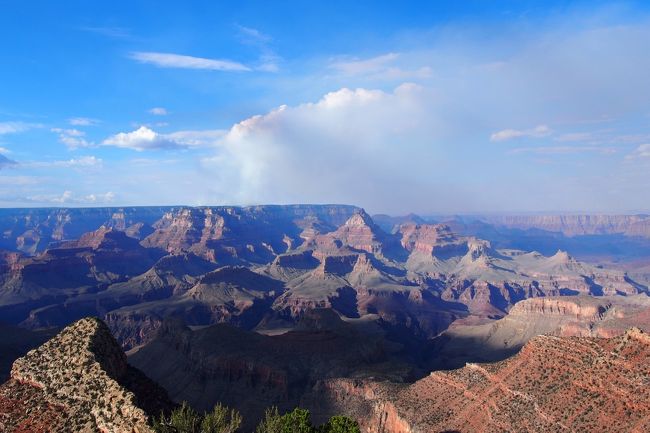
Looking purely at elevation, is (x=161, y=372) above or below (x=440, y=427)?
below

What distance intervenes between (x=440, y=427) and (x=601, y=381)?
2109 cm

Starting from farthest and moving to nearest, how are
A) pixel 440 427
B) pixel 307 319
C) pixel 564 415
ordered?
1. pixel 307 319
2. pixel 440 427
3. pixel 564 415

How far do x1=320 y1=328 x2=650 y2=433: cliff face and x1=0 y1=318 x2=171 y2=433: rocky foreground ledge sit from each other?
40.0 metres

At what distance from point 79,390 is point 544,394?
5168 cm

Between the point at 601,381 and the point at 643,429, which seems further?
the point at 601,381

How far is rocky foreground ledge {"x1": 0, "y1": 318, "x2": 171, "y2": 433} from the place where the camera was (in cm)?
3975

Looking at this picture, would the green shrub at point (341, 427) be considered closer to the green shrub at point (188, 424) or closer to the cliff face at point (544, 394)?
the green shrub at point (188, 424)

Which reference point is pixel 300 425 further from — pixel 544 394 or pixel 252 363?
pixel 252 363

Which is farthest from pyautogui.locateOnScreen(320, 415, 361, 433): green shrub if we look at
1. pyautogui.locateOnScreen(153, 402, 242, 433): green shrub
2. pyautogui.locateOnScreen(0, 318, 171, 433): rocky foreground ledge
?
pyautogui.locateOnScreen(0, 318, 171, 433): rocky foreground ledge

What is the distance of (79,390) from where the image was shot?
42562 millimetres

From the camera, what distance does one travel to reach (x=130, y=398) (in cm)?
4075

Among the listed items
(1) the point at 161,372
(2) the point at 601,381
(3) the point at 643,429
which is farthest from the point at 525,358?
(1) the point at 161,372

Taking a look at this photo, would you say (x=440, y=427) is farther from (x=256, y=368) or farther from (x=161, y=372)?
(x=161, y=372)

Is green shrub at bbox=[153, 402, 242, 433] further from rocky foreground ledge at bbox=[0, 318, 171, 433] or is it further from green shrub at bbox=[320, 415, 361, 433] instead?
green shrub at bbox=[320, 415, 361, 433]
